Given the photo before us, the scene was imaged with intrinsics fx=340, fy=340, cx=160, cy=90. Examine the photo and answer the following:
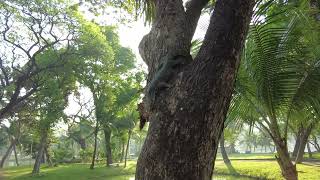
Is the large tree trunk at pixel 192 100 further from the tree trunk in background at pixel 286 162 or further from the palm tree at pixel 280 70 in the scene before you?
the tree trunk in background at pixel 286 162

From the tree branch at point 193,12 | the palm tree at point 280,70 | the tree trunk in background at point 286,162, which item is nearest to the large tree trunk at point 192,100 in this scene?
the tree branch at point 193,12

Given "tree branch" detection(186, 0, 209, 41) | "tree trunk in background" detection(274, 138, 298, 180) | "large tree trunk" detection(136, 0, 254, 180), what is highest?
"tree branch" detection(186, 0, 209, 41)

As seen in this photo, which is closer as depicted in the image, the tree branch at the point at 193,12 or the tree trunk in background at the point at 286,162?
the tree branch at the point at 193,12

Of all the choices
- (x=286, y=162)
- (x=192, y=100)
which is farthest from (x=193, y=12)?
(x=286, y=162)

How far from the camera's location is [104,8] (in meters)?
8.74

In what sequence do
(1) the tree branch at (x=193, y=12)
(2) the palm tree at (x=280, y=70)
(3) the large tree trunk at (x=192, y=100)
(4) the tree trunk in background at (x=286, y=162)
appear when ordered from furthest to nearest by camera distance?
(4) the tree trunk in background at (x=286, y=162)
(2) the palm tree at (x=280, y=70)
(1) the tree branch at (x=193, y=12)
(3) the large tree trunk at (x=192, y=100)

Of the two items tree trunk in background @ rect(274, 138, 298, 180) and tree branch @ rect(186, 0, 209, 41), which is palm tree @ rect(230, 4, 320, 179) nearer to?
tree trunk in background @ rect(274, 138, 298, 180)

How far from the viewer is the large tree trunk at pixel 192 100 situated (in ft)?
8.84

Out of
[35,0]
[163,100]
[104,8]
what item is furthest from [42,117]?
[163,100]

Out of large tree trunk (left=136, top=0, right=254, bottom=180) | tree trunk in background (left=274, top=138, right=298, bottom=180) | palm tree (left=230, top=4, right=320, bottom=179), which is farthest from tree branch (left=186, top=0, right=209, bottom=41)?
tree trunk in background (left=274, top=138, right=298, bottom=180)

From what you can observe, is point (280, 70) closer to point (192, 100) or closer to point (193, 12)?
point (193, 12)

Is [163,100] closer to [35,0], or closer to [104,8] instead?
[104,8]

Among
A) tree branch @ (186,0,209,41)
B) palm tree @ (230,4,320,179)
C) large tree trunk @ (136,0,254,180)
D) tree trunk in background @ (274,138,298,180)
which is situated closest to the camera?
large tree trunk @ (136,0,254,180)

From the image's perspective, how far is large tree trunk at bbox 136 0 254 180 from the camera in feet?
8.84
